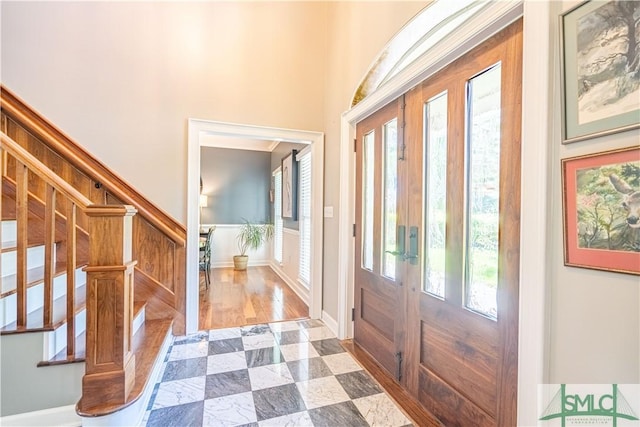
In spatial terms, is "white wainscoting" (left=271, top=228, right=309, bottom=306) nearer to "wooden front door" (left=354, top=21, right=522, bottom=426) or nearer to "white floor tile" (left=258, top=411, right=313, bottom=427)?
"white floor tile" (left=258, top=411, right=313, bottom=427)

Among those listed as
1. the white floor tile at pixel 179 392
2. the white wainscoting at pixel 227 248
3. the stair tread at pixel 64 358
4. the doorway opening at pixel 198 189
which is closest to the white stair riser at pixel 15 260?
the stair tread at pixel 64 358

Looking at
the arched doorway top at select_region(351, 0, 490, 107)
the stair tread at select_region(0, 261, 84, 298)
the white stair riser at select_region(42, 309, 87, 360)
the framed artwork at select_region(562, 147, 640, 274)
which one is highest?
the arched doorway top at select_region(351, 0, 490, 107)

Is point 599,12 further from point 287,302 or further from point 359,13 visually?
point 287,302

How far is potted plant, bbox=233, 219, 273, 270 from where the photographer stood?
559 cm

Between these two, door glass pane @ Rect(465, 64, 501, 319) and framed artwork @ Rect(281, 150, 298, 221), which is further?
framed artwork @ Rect(281, 150, 298, 221)

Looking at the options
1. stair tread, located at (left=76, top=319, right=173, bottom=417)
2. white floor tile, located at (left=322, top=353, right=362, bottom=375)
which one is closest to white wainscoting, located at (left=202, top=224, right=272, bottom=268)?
stair tread, located at (left=76, top=319, right=173, bottom=417)

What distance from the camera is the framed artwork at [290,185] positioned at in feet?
14.6

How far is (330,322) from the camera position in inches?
112

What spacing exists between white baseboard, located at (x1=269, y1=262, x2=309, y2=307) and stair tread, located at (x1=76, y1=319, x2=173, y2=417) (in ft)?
5.61

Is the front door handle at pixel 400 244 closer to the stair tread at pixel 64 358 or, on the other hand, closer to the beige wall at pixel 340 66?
the beige wall at pixel 340 66

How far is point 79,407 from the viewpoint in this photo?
139 centimetres

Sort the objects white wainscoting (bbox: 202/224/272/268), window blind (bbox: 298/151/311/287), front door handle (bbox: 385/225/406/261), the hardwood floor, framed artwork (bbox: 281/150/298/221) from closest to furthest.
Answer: front door handle (bbox: 385/225/406/261), the hardwood floor, window blind (bbox: 298/151/311/287), framed artwork (bbox: 281/150/298/221), white wainscoting (bbox: 202/224/272/268)

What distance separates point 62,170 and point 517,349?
11.0 feet

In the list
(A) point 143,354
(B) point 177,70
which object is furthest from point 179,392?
(B) point 177,70
